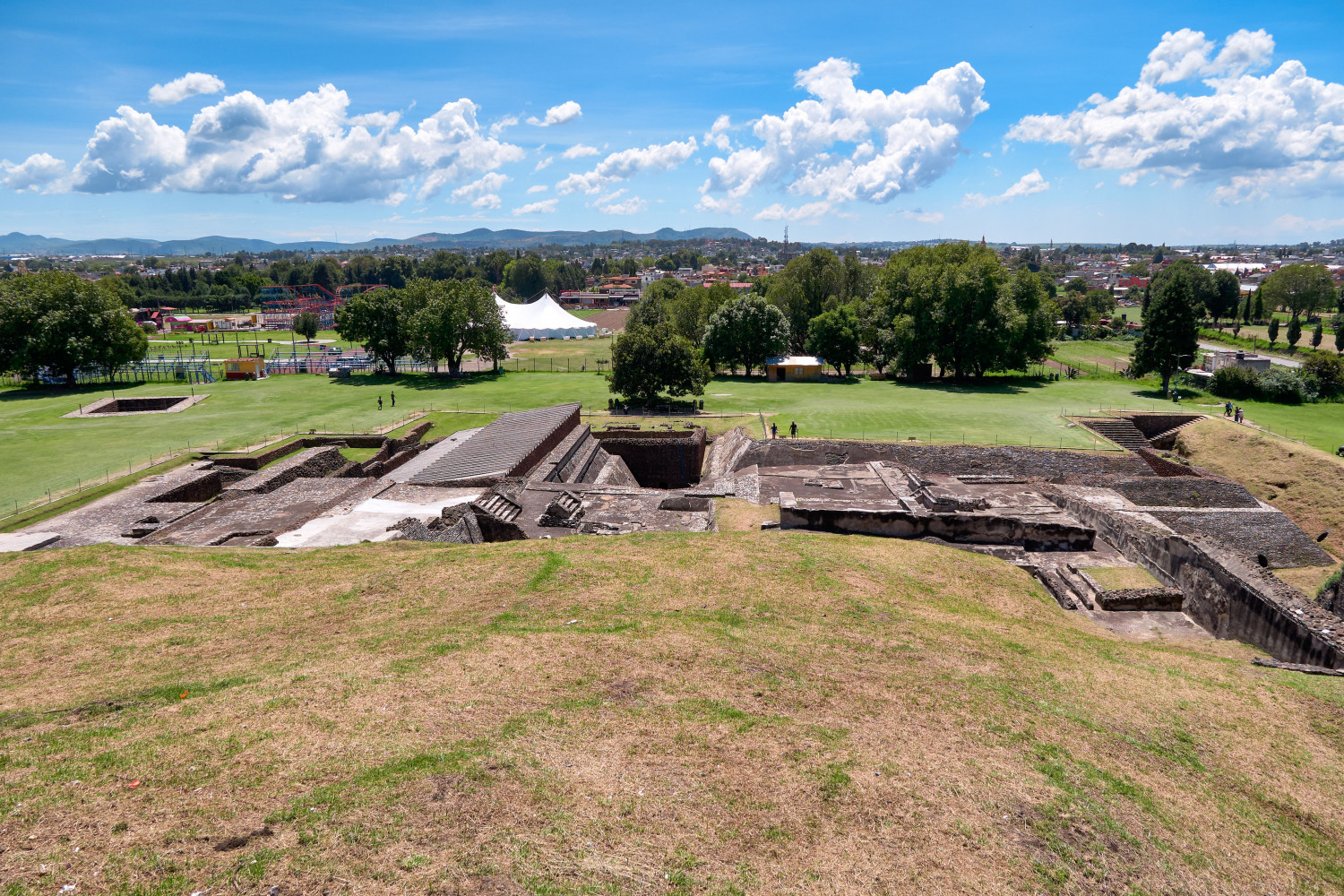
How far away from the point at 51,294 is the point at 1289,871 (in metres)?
71.3

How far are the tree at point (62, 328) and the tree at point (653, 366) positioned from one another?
129ft

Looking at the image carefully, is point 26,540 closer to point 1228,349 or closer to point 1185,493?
point 1185,493

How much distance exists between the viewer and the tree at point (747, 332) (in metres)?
57.7

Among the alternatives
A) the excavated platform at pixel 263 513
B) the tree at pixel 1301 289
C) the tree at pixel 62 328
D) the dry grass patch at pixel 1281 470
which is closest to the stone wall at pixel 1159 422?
the dry grass patch at pixel 1281 470

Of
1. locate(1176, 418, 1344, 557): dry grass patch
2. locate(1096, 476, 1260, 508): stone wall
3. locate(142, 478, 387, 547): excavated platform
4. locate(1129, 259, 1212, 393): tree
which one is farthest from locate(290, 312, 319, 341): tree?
locate(1176, 418, 1344, 557): dry grass patch

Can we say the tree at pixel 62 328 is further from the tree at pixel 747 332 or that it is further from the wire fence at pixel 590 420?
the tree at pixel 747 332

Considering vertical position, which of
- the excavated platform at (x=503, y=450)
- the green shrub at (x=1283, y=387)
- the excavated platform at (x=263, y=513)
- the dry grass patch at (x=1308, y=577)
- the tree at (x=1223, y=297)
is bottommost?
the dry grass patch at (x=1308, y=577)

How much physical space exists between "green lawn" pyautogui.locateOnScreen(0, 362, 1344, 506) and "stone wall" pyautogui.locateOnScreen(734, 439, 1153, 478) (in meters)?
1.94

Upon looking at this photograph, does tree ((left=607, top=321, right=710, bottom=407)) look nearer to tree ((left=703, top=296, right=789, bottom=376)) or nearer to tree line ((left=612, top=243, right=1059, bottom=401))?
tree line ((left=612, top=243, right=1059, bottom=401))

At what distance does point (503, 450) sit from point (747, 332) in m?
32.0

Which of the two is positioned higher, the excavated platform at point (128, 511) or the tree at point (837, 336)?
the tree at point (837, 336)

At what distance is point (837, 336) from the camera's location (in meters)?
57.1

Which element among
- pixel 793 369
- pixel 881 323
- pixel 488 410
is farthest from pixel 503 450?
pixel 881 323

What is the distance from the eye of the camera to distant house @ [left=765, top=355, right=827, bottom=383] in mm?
57531
